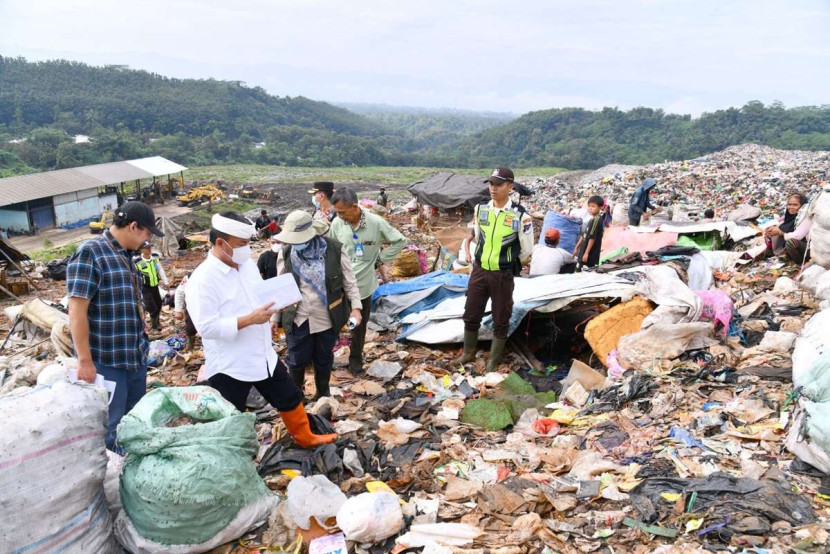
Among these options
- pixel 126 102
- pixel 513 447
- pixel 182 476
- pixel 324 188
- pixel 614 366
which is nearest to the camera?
pixel 182 476

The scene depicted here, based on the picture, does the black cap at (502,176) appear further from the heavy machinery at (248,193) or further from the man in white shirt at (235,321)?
the heavy machinery at (248,193)

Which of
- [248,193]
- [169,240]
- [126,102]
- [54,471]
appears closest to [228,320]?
[54,471]

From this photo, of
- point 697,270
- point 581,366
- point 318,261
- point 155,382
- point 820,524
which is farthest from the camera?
point 697,270

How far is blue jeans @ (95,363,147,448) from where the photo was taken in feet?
8.98

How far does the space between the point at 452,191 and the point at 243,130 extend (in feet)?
264

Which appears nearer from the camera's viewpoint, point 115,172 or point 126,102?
point 115,172

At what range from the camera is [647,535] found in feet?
7.29

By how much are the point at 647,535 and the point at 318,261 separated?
7.78ft

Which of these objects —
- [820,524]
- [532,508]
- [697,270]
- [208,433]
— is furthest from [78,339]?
[697,270]

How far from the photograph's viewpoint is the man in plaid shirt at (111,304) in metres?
2.57

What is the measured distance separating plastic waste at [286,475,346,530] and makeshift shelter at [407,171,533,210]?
23.3 feet

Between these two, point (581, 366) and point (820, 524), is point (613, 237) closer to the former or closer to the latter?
point (581, 366)

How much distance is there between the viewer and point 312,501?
2428 millimetres

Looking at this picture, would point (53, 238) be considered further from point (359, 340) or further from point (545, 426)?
point (545, 426)
